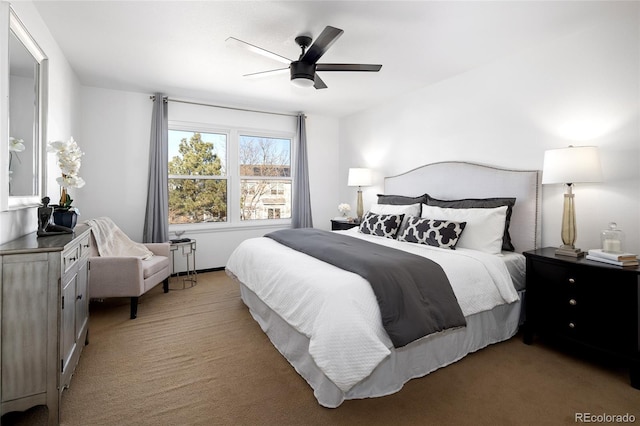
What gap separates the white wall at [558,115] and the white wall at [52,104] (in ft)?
12.7

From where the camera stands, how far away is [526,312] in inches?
104

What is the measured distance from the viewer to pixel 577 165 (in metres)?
2.45

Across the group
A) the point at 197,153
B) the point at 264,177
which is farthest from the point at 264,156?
the point at 197,153

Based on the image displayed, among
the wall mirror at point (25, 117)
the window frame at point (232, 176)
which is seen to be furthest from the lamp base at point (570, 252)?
the window frame at point (232, 176)

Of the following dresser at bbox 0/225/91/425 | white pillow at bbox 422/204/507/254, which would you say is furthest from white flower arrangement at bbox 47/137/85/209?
white pillow at bbox 422/204/507/254

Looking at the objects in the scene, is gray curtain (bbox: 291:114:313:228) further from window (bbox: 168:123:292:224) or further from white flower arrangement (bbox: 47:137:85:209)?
white flower arrangement (bbox: 47:137:85:209)

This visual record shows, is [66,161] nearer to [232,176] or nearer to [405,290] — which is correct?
[405,290]

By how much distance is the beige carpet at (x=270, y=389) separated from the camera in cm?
179

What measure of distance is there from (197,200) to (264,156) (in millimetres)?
1294

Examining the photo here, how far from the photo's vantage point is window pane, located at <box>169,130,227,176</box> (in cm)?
475

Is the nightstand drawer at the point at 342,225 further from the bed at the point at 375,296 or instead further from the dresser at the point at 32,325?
the dresser at the point at 32,325

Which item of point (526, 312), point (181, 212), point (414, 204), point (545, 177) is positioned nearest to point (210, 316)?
point (181, 212)

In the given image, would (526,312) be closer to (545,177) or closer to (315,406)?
(545,177)

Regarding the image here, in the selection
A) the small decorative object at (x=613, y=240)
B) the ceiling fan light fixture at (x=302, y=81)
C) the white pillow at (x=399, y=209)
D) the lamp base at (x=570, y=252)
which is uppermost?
the ceiling fan light fixture at (x=302, y=81)
